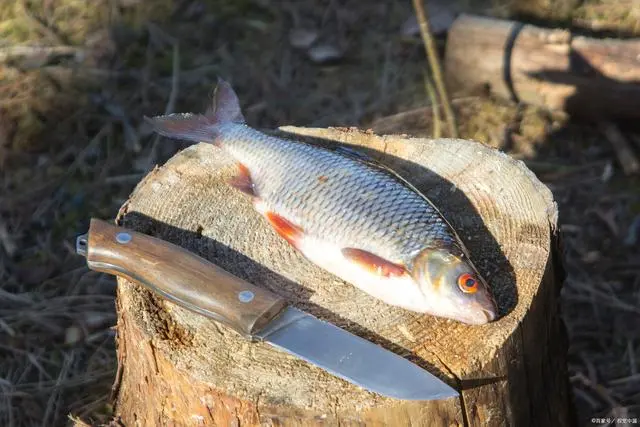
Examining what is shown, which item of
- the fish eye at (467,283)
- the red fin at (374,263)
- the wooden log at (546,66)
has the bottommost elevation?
the wooden log at (546,66)

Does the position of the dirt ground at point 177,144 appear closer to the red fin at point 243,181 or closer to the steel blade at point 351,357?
the red fin at point 243,181

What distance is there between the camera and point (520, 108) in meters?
5.10

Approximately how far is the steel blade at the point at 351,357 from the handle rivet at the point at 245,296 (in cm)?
9

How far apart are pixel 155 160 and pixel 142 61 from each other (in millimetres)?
1138

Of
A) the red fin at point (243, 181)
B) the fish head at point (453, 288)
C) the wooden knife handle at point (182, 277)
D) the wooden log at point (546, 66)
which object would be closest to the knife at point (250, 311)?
the wooden knife handle at point (182, 277)

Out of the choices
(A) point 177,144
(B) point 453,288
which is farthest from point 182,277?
(A) point 177,144

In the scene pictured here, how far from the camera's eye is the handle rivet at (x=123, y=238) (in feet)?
7.57

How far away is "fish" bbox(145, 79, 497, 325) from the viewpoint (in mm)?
2080

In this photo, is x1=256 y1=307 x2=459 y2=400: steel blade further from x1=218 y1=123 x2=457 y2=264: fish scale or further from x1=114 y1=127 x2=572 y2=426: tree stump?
x1=218 y1=123 x2=457 y2=264: fish scale

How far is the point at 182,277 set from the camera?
7.14ft

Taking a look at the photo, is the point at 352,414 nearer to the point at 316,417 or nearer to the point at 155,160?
the point at 316,417

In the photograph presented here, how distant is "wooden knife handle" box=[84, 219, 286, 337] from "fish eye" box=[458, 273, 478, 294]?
0.45 metres

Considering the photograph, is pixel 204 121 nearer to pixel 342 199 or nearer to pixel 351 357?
pixel 342 199

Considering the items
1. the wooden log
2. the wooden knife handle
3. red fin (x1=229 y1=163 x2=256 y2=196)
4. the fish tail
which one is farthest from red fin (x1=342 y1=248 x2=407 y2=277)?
the wooden log
